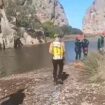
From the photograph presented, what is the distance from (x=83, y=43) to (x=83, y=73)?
26.1 feet

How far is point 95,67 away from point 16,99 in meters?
4.44

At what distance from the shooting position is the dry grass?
1842 cm

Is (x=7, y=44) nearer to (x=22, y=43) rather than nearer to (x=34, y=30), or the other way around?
(x=22, y=43)

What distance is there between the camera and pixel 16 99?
16.8 meters

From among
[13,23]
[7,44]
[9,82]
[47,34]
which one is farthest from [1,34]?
[9,82]

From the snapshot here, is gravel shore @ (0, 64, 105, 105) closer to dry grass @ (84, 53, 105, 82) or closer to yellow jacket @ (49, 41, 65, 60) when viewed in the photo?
dry grass @ (84, 53, 105, 82)

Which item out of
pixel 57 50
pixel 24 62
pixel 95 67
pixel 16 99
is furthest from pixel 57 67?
pixel 24 62

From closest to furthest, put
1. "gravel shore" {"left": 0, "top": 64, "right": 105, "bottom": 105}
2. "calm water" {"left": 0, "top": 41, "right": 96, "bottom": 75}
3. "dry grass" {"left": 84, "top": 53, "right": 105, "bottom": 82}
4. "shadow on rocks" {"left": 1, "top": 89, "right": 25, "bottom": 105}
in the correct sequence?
1. "gravel shore" {"left": 0, "top": 64, "right": 105, "bottom": 105}
2. "shadow on rocks" {"left": 1, "top": 89, "right": 25, "bottom": 105}
3. "dry grass" {"left": 84, "top": 53, "right": 105, "bottom": 82}
4. "calm water" {"left": 0, "top": 41, "right": 96, "bottom": 75}

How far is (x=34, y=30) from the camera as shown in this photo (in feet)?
354

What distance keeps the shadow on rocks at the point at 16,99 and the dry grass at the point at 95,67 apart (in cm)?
320

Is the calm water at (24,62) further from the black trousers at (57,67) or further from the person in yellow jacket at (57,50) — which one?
the person in yellow jacket at (57,50)

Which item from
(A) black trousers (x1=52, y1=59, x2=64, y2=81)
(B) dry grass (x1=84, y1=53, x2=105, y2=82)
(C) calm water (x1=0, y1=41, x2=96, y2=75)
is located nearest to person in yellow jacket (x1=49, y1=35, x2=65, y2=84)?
(A) black trousers (x1=52, y1=59, x2=64, y2=81)

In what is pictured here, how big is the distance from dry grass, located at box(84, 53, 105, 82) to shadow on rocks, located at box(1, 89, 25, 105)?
3197 mm

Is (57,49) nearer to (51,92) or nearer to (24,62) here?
(51,92)
